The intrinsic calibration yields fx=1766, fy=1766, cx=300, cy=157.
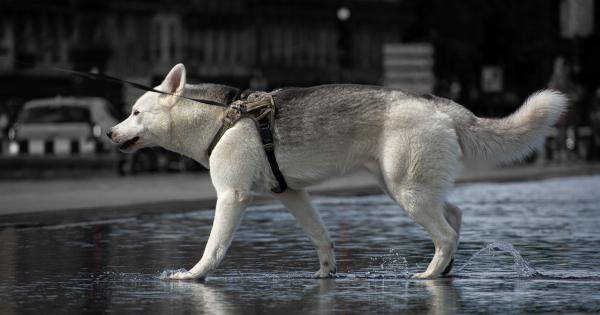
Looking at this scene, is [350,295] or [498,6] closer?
[350,295]

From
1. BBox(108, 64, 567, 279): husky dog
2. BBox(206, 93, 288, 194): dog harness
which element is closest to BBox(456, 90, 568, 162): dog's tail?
BBox(108, 64, 567, 279): husky dog

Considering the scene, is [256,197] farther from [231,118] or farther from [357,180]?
[231,118]

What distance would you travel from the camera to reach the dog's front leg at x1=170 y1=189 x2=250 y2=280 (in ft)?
40.4

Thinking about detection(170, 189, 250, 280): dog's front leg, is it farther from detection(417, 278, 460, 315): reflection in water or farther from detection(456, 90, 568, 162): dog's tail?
detection(456, 90, 568, 162): dog's tail

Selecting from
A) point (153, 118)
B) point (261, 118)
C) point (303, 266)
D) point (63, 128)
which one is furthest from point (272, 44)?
point (261, 118)

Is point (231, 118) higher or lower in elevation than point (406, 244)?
higher

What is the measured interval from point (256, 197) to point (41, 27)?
48002mm

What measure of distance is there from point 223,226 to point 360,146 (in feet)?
3.72

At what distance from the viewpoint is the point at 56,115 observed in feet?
110

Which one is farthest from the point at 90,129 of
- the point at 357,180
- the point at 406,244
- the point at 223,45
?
the point at 223,45

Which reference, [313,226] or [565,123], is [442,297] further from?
[565,123]

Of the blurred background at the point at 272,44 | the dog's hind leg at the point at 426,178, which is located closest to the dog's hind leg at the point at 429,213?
the dog's hind leg at the point at 426,178

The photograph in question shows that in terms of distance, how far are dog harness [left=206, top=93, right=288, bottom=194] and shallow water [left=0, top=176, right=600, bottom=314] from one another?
81 centimetres

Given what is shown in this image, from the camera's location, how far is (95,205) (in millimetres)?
23156
